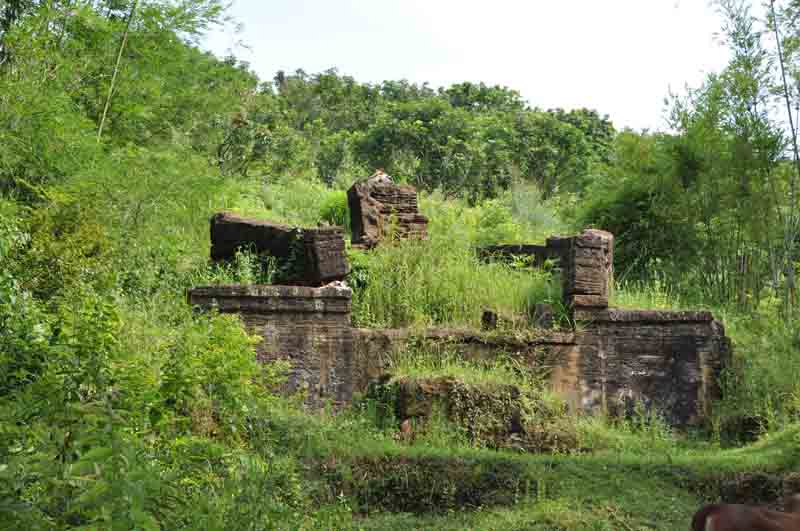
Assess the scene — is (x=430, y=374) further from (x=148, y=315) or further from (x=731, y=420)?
(x=731, y=420)

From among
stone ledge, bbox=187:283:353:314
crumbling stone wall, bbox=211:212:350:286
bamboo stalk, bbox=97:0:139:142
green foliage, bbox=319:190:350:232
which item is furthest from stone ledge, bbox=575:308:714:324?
bamboo stalk, bbox=97:0:139:142

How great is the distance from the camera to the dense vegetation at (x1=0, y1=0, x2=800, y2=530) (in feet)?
15.3

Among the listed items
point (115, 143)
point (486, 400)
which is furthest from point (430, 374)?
point (115, 143)

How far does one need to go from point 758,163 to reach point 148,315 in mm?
8637

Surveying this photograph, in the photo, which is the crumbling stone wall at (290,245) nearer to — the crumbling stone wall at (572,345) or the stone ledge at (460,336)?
the crumbling stone wall at (572,345)

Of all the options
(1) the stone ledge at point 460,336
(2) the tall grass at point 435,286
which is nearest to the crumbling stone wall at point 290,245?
(2) the tall grass at point 435,286

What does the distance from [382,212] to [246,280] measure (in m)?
2.83

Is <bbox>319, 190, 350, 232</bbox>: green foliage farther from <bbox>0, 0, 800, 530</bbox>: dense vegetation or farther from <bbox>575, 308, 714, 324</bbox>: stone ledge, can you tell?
<bbox>575, 308, 714, 324</bbox>: stone ledge

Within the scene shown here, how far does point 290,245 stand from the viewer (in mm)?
11812

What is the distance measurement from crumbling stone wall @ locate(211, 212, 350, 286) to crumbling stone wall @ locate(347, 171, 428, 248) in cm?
169

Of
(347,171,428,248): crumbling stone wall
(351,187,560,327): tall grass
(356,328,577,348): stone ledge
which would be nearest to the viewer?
(356,328,577,348): stone ledge

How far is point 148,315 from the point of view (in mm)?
9969

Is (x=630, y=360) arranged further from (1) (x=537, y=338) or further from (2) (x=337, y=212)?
(2) (x=337, y=212)

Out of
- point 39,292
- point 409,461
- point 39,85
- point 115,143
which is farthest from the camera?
point 115,143
